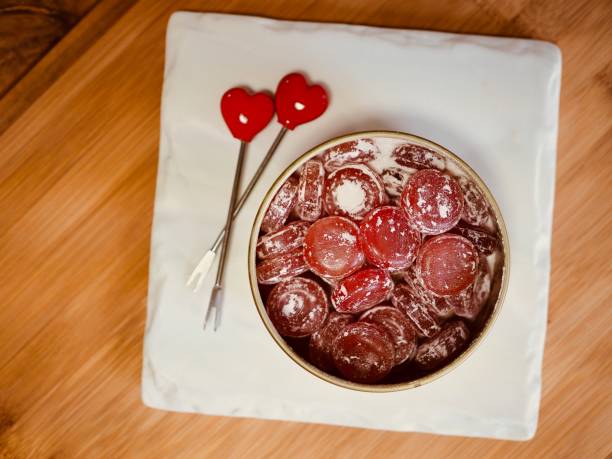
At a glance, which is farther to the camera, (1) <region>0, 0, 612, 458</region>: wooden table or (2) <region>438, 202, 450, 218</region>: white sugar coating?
(1) <region>0, 0, 612, 458</region>: wooden table

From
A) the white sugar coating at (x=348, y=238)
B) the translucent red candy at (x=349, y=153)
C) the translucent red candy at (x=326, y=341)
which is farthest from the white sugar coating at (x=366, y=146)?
the translucent red candy at (x=326, y=341)

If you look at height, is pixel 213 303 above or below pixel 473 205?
below

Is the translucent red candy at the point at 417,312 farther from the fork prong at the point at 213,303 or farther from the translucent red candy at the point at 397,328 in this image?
the fork prong at the point at 213,303

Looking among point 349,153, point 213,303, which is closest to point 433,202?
point 349,153

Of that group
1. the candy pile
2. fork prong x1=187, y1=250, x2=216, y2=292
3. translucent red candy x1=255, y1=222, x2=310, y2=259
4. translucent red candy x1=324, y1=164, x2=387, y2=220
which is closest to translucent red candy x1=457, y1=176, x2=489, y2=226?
the candy pile

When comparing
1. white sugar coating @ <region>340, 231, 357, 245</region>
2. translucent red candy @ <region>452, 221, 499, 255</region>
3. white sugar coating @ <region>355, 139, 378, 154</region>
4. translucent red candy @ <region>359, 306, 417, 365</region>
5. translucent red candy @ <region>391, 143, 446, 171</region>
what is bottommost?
Answer: translucent red candy @ <region>359, 306, 417, 365</region>

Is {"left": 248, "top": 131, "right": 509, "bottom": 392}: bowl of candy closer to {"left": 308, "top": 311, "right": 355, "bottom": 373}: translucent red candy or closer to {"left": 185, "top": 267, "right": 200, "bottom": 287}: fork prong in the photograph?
{"left": 308, "top": 311, "right": 355, "bottom": 373}: translucent red candy

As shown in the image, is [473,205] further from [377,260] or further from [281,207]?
[281,207]
